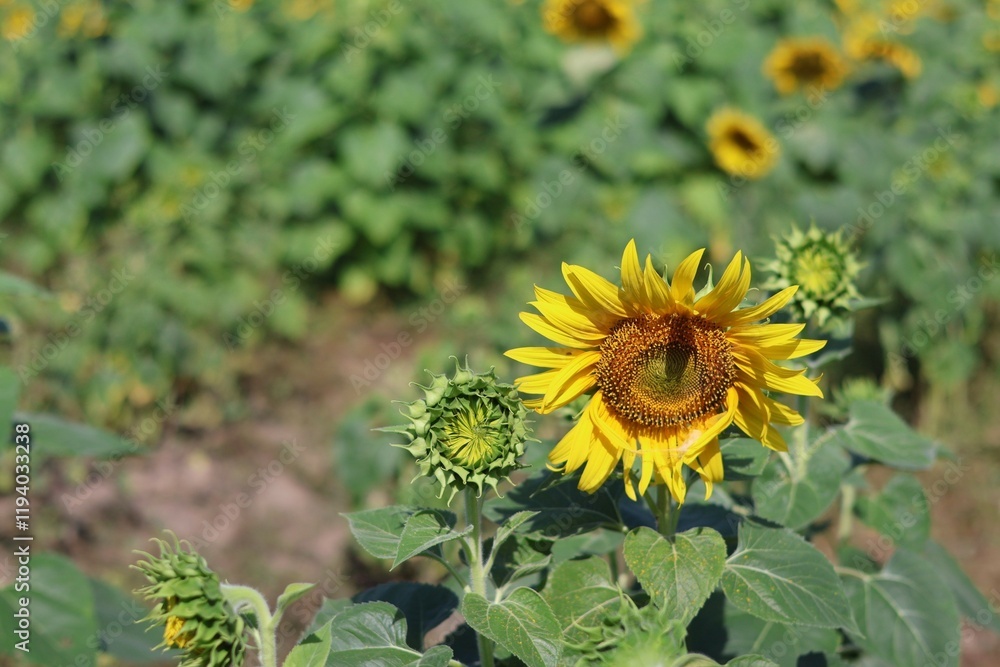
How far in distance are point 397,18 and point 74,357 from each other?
1780mm

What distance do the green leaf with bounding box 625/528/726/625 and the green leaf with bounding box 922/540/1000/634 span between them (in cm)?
63

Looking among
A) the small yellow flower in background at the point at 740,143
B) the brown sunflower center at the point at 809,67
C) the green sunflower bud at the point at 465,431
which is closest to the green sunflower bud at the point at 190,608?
the green sunflower bud at the point at 465,431

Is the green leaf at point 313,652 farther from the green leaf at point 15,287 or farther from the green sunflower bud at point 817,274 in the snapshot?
the green leaf at point 15,287

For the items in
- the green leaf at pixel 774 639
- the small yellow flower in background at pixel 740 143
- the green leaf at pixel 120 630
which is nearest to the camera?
the green leaf at pixel 774 639

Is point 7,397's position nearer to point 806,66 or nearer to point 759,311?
point 759,311

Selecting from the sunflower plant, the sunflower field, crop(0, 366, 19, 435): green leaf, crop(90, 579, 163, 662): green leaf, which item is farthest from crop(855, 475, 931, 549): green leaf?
crop(0, 366, 19, 435): green leaf

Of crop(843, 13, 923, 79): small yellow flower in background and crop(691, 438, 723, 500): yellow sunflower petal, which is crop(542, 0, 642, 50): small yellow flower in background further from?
crop(691, 438, 723, 500): yellow sunflower petal

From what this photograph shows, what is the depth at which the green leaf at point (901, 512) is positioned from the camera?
1.42 m

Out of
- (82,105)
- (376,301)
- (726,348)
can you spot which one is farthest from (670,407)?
(82,105)

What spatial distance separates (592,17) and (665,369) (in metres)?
3.16

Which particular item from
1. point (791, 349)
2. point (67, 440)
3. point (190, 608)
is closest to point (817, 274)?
point (791, 349)

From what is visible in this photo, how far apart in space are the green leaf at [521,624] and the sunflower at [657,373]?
14 cm

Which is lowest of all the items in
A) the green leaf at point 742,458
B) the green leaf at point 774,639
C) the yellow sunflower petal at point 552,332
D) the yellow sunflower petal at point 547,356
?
the green leaf at point 774,639

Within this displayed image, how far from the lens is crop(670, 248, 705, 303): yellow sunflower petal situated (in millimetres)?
976
